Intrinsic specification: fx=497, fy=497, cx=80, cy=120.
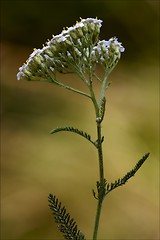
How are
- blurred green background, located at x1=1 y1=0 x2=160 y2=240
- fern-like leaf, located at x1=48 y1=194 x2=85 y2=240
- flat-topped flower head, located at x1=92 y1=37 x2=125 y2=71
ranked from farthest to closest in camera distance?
1. blurred green background, located at x1=1 y1=0 x2=160 y2=240
2. flat-topped flower head, located at x1=92 y1=37 x2=125 y2=71
3. fern-like leaf, located at x1=48 y1=194 x2=85 y2=240

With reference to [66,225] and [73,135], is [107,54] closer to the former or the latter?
[66,225]

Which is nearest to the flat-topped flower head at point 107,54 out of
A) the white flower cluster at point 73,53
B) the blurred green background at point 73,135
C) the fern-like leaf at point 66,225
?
the white flower cluster at point 73,53

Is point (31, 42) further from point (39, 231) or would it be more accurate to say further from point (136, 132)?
point (39, 231)

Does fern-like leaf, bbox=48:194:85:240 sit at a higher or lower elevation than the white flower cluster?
lower

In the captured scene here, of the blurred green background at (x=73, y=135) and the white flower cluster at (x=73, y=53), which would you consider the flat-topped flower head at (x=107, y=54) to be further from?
the blurred green background at (x=73, y=135)

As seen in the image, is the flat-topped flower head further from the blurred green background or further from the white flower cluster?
the blurred green background

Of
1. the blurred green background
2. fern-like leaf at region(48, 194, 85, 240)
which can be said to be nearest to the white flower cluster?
fern-like leaf at region(48, 194, 85, 240)
